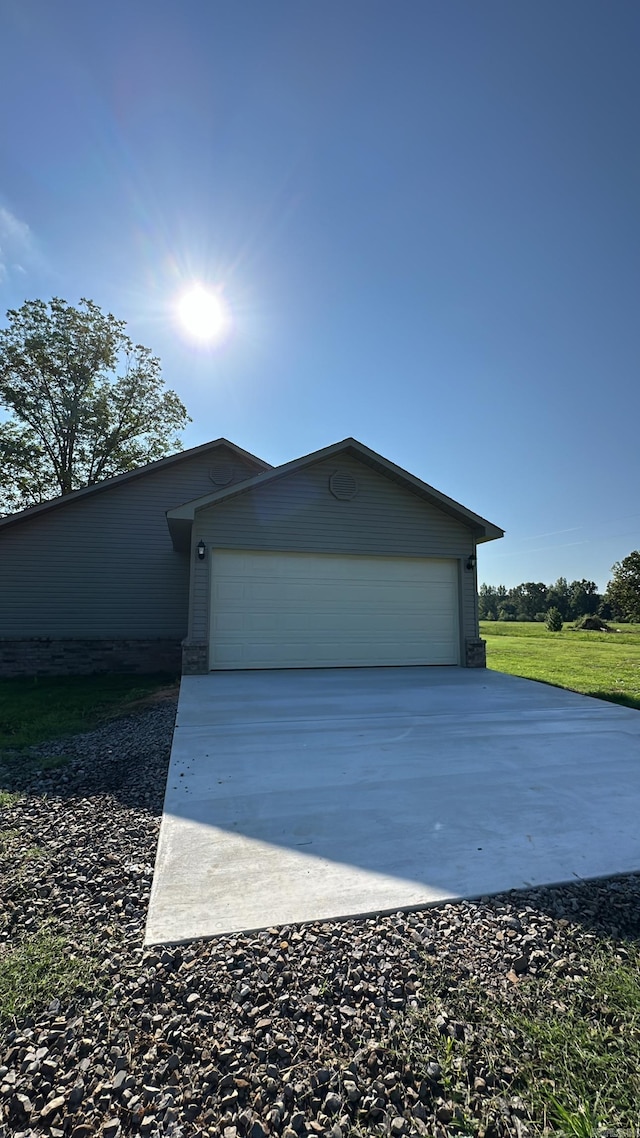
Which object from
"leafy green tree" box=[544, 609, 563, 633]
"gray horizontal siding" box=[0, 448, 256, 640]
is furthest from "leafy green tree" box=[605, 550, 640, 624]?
"gray horizontal siding" box=[0, 448, 256, 640]

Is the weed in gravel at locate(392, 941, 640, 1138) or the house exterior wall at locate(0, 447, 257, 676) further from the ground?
the house exterior wall at locate(0, 447, 257, 676)

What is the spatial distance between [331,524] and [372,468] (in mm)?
1483

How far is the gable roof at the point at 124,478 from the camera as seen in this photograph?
1017cm

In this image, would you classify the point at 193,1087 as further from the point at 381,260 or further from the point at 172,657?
the point at 381,260

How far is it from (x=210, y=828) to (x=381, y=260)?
10483mm

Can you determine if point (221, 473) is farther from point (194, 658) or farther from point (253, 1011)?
point (253, 1011)

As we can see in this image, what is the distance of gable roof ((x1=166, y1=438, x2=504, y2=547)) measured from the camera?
8.26 meters

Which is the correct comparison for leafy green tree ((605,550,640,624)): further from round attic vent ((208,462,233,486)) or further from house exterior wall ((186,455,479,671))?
round attic vent ((208,462,233,486))

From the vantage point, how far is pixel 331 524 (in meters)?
9.00

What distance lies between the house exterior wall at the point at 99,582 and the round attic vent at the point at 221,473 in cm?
60

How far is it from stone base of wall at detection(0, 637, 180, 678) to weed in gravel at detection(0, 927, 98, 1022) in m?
9.28

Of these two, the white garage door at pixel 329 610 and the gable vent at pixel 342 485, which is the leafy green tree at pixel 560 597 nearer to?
the white garage door at pixel 329 610

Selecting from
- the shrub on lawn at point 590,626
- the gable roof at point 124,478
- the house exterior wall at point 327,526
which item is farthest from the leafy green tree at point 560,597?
the gable roof at point 124,478

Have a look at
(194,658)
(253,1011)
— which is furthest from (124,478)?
(253,1011)
